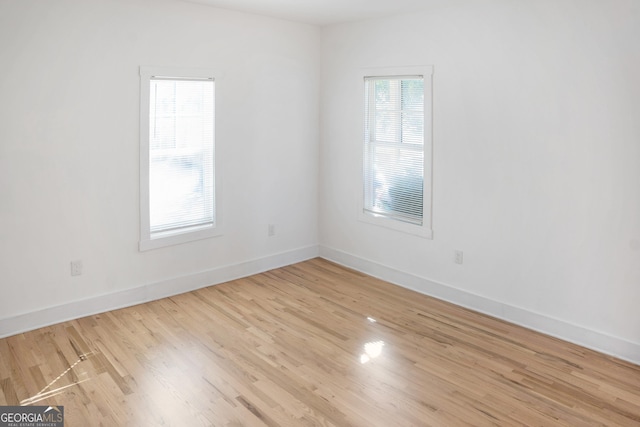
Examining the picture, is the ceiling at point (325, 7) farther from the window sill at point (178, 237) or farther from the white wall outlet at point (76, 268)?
the white wall outlet at point (76, 268)

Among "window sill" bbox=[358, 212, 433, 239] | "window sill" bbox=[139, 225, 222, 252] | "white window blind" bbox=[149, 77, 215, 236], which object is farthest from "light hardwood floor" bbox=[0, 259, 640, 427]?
"white window blind" bbox=[149, 77, 215, 236]

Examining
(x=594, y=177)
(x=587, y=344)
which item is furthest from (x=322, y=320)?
(x=594, y=177)

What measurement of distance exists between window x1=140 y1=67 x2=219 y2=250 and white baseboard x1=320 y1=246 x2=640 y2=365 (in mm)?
1618

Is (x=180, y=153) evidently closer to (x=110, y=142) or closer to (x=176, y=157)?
(x=176, y=157)

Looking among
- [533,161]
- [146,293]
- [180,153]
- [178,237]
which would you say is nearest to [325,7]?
[180,153]

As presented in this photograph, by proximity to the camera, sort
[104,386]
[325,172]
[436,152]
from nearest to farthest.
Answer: [104,386] → [436,152] → [325,172]

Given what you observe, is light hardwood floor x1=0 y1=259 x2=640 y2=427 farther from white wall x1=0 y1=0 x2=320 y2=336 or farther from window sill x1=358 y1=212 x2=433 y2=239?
window sill x1=358 y1=212 x2=433 y2=239

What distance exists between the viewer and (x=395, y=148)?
16.4 feet

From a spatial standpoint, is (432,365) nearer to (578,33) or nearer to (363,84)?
(578,33)

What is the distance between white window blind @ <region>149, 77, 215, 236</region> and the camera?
4453 mm

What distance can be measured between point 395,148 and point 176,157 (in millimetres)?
2035

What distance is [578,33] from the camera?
3.58 meters

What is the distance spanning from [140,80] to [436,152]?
257 centimetres

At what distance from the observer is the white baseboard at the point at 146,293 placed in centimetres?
387
